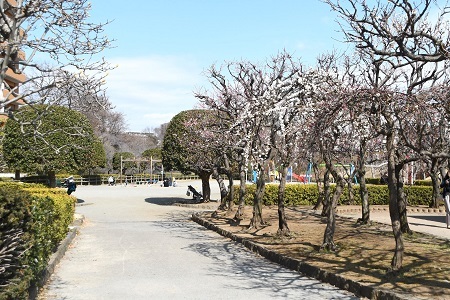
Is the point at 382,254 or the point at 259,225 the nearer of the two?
the point at 382,254

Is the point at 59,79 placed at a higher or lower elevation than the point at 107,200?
higher

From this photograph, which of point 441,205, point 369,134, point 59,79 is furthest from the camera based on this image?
point 441,205

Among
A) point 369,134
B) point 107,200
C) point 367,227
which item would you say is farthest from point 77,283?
point 107,200

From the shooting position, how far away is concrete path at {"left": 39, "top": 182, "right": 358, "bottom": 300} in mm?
7410

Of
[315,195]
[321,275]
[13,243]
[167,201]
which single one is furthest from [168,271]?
[167,201]

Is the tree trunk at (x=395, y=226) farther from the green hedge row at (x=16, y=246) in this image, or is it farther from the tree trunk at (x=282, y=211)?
the green hedge row at (x=16, y=246)

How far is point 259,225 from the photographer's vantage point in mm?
15508

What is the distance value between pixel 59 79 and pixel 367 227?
38.4 feet

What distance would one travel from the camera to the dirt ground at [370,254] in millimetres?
7309

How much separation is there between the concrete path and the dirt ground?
0.63m

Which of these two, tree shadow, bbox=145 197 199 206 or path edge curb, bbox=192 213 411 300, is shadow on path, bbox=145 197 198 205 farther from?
path edge curb, bbox=192 213 411 300

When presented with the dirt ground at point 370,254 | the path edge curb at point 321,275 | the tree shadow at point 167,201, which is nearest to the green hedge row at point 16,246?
the path edge curb at point 321,275

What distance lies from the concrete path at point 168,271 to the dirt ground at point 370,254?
63 centimetres

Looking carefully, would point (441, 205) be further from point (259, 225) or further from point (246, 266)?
point (246, 266)
